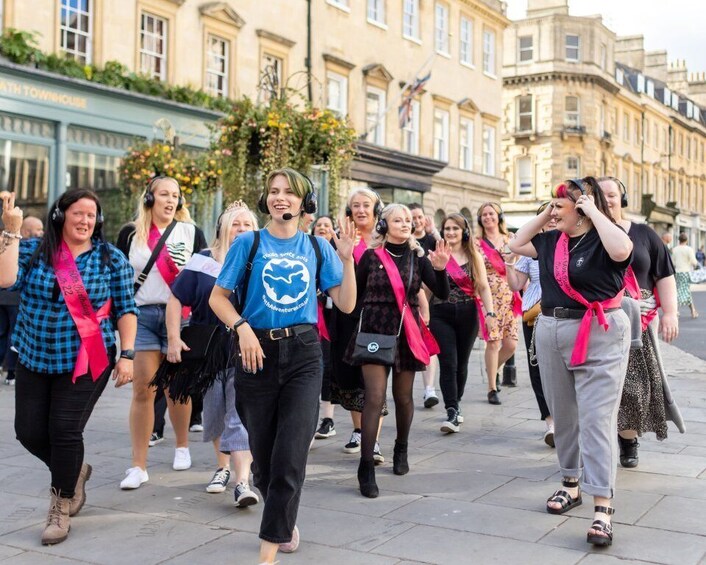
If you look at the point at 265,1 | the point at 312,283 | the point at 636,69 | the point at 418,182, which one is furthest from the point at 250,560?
the point at 636,69

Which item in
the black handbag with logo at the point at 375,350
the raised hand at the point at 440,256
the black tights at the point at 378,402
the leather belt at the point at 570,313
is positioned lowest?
the black tights at the point at 378,402

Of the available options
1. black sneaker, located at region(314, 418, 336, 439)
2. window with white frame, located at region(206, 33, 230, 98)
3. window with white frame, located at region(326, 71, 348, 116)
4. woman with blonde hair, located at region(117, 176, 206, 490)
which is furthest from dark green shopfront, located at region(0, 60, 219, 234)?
woman with blonde hair, located at region(117, 176, 206, 490)

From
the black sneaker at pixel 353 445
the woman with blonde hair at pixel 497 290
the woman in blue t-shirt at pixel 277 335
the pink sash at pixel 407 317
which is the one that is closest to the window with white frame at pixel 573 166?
the woman with blonde hair at pixel 497 290

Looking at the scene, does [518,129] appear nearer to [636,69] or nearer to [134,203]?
[636,69]

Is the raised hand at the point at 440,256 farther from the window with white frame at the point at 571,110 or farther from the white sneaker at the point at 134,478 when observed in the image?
the window with white frame at the point at 571,110

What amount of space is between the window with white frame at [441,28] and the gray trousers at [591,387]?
27.0m

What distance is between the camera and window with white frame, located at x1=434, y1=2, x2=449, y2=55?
101 ft

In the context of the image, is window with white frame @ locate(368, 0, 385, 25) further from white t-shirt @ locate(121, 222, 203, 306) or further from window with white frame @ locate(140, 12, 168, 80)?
white t-shirt @ locate(121, 222, 203, 306)

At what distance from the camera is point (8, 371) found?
1046 cm

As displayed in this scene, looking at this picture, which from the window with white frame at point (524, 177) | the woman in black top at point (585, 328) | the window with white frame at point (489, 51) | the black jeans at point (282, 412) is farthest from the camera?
the window with white frame at point (524, 177)

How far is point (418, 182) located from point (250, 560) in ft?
77.1

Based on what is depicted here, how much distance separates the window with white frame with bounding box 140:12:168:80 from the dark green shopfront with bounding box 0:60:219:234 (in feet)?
3.40

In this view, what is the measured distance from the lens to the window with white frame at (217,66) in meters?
21.1

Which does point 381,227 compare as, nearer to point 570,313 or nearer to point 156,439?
point 570,313
